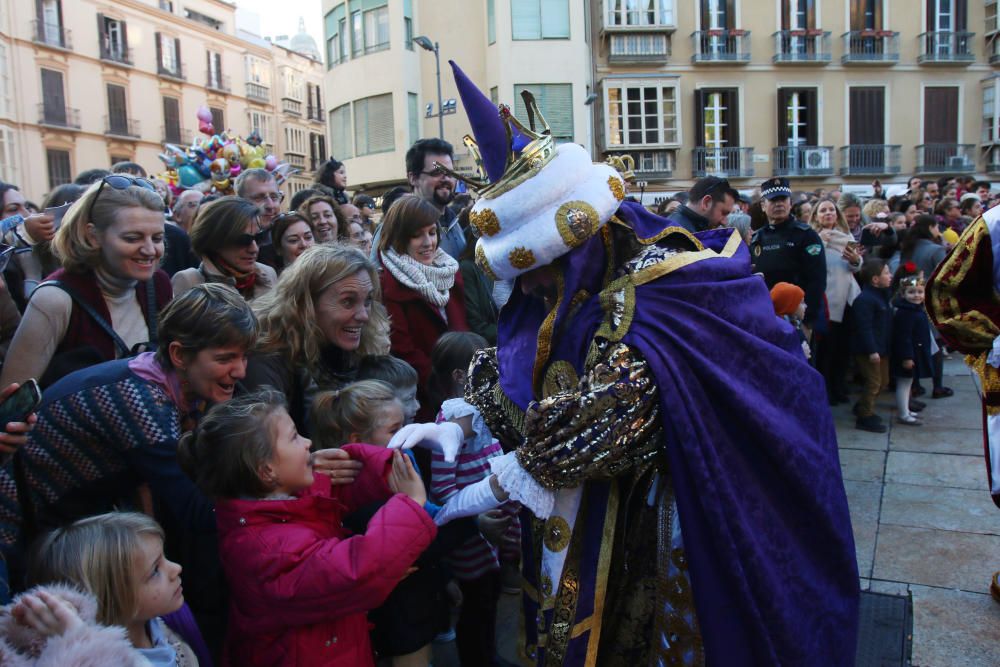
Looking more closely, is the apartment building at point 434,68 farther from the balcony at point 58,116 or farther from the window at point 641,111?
the balcony at point 58,116

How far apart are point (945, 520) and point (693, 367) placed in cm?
373

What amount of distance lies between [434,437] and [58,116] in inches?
1434

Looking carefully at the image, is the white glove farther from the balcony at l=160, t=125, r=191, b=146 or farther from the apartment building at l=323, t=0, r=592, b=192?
the balcony at l=160, t=125, r=191, b=146

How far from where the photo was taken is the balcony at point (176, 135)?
37.6m

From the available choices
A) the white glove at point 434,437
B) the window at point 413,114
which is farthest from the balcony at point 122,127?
the white glove at point 434,437

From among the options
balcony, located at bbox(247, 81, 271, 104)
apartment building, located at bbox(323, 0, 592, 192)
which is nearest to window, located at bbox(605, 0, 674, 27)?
apartment building, located at bbox(323, 0, 592, 192)

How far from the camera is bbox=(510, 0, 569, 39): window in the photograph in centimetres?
2400

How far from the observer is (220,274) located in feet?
12.1

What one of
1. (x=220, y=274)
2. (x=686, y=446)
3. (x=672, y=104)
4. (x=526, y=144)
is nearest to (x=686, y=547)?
(x=686, y=446)

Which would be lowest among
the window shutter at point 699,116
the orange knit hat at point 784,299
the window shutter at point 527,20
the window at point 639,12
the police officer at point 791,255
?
the orange knit hat at point 784,299

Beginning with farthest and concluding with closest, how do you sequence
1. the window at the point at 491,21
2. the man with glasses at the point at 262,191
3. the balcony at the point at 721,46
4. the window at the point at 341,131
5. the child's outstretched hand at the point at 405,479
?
the window at the point at 341,131
the balcony at the point at 721,46
the window at the point at 491,21
the man with glasses at the point at 262,191
the child's outstretched hand at the point at 405,479

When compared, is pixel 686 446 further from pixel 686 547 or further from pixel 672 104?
pixel 672 104

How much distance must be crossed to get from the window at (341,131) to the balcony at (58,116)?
532 inches

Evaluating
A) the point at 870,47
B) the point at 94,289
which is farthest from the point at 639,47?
the point at 94,289
